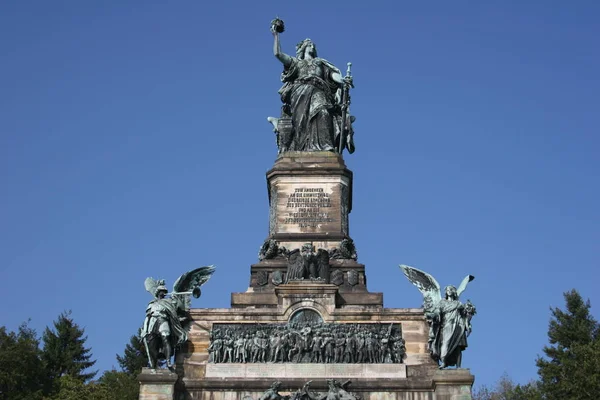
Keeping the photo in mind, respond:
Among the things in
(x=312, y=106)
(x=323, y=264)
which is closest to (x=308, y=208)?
(x=323, y=264)

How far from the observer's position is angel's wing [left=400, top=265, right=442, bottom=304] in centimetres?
2691

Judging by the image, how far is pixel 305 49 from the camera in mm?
34250

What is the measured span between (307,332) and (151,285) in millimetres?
4965

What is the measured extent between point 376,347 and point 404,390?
152cm

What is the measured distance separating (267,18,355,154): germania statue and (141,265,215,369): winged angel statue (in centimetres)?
762

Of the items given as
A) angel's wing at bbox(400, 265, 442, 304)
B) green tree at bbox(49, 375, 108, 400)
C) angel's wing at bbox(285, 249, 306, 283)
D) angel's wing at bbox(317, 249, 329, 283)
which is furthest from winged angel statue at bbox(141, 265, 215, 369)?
green tree at bbox(49, 375, 108, 400)

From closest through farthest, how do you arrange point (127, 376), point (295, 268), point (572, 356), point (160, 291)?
point (160, 291), point (295, 268), point (572, 356), point (127, 376)

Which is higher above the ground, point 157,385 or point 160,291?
point 160,291

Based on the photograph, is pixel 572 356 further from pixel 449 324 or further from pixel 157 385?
pixel 157 385

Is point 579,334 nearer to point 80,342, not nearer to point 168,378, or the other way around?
point 168,378

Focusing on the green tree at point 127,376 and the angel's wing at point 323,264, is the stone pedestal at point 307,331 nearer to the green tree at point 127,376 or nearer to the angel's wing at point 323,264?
the angel's wing at point 323,264

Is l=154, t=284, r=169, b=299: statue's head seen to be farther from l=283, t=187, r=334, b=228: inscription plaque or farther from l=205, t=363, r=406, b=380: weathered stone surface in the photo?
l=283, t=187, r=334, b=228: inscription plaque

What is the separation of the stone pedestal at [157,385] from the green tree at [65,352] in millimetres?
26004

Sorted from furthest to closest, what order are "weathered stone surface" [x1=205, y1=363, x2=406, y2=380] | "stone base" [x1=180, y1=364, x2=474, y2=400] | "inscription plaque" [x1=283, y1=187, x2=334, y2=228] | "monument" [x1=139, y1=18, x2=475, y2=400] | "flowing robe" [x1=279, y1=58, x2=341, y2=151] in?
"flowing robe" [x1=279, y1=58, x2=341, y2=151]
"inscription plaque" [x1=283, y1=187, x2=334, y2=228]
"weathered stone surface" [x1=205, y1=363, x2=406, y2=380]
"monument" [x1=139, y1=18, x2=475, y2=400]
"stone base" [x1=180, y1=364, x2=474, y2=400]
